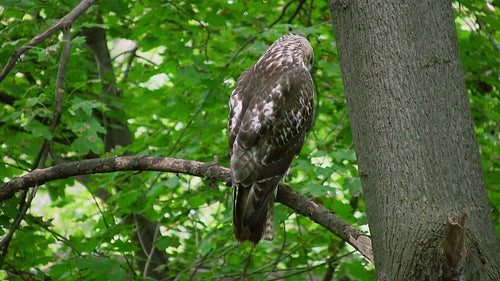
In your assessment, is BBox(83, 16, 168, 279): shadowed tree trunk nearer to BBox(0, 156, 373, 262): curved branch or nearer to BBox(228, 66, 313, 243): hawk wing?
BBox(228, 66, 313, 243): hawk wing

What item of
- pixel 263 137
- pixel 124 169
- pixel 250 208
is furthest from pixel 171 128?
pixel 124 169

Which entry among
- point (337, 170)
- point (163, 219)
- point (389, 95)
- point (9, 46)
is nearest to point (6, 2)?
point (9, 46)

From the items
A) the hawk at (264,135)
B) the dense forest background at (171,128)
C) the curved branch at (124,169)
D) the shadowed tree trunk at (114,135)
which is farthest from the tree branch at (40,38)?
the shadowed tree trunk at (114,135)

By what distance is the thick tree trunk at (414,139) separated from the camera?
6.19 feet

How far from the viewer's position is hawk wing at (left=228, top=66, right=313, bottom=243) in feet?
10.6

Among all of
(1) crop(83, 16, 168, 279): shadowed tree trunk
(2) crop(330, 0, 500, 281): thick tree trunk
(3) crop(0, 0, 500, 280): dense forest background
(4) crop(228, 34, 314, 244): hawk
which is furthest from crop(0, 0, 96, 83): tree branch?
(1) crop(83, 16, 168, 279): shadowed tree trunk

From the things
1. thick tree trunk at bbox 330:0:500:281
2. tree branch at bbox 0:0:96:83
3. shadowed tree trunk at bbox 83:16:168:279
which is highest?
shadowed tree trunk at bbox 83:16:168:279

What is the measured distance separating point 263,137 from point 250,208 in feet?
1.49

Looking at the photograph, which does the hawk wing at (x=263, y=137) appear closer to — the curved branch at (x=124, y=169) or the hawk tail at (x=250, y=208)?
the hawk tail at (x=250, y=208)

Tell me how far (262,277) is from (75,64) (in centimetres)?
234

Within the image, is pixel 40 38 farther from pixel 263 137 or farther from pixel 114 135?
pixel 114 135

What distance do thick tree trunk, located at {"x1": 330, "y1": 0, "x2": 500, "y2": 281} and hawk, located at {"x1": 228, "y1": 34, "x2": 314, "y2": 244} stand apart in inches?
47.5

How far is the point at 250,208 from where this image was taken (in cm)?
321

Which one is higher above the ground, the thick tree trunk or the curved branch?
the curved branch
